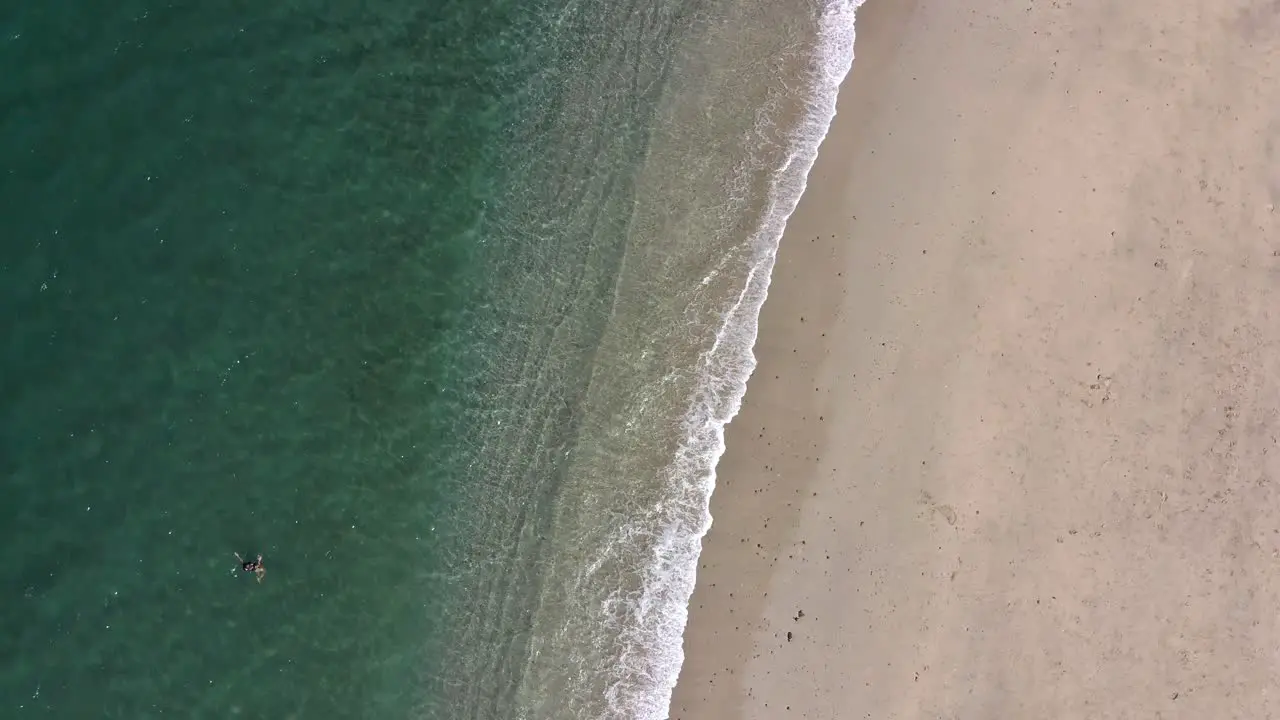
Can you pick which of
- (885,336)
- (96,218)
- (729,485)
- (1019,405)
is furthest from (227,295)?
(1019,405)

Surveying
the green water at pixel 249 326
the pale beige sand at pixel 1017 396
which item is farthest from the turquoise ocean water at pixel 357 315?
the pale beige sand at pixel 1017 396

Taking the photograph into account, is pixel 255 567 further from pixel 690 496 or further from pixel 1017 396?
pixel 1017 396

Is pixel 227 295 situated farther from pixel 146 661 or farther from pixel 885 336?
pixel 885 336

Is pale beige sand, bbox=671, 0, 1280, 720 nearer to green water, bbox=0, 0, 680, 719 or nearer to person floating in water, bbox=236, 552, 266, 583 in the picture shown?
green water, bbox=0, 0, 680, 719

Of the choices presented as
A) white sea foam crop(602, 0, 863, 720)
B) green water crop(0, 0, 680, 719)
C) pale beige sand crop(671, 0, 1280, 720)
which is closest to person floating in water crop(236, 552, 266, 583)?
green water crop(0, 0, 680, 719)

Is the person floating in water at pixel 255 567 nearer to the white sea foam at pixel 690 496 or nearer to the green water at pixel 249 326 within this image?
the green water at pixel 249 326

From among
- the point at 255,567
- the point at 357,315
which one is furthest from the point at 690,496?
the point at 255,567
